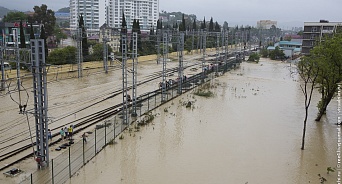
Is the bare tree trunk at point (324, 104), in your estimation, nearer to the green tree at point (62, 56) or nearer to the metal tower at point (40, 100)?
the metal tower at point (40, 100)

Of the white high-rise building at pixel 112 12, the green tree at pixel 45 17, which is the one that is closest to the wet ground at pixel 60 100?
the green tree at pixel 45 17

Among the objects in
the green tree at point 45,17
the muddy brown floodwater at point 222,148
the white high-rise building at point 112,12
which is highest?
the white high-rise building at point 112,12

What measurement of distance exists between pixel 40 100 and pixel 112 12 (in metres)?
115

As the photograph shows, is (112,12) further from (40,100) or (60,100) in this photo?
(40,100)

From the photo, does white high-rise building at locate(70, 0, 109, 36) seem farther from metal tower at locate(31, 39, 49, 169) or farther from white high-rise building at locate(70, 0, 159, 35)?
metal tower at locate(31, 39, 49, 169)

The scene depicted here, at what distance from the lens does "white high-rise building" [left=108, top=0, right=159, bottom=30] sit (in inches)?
4813

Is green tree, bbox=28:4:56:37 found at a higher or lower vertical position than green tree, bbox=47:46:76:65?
higher

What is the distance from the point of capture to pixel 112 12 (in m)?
123

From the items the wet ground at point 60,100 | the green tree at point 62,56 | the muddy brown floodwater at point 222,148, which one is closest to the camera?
the muddy brown floodwater at point 222,148

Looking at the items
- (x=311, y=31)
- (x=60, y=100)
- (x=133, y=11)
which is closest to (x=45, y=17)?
(x=60, y=100)

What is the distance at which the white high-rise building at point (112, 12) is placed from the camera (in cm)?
11175

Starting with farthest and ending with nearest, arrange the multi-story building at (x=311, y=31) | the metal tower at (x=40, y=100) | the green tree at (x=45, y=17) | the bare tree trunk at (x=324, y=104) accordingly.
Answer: the green tree at (x=45, y=17)
the multi-story building at (x=311, y=31)
the bare tree trunk at (x=324, y=104)
the metal tower at (x=40, y=100)

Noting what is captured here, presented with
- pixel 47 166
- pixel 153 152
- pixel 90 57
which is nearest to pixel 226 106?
pixel 153 152

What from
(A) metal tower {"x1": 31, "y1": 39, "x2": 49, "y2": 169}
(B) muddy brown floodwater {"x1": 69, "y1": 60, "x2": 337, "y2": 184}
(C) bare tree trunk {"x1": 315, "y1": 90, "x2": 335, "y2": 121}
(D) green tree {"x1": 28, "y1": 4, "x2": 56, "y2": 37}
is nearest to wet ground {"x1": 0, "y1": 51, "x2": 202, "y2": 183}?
(A) metal tower {"x1": 31, "y1": 39, "x2": 49, "y2": 169}
